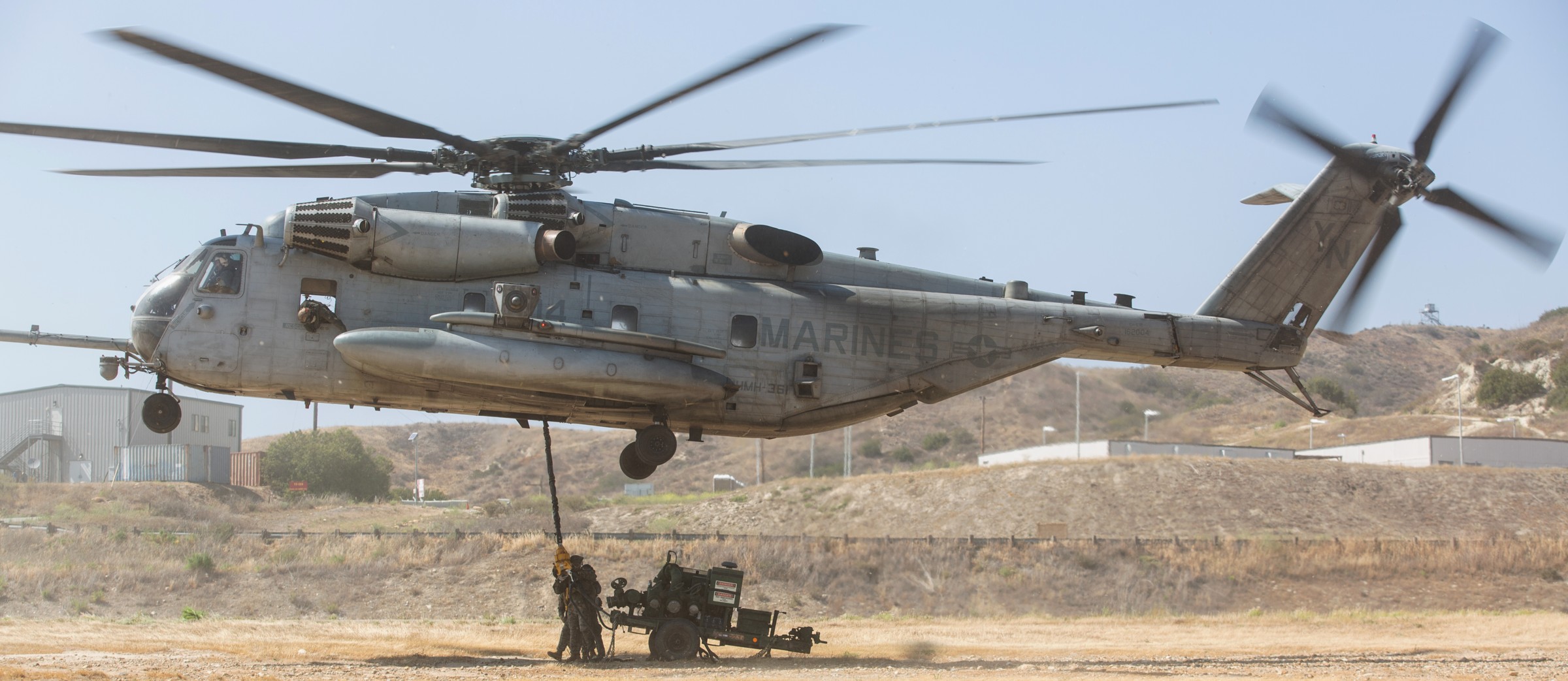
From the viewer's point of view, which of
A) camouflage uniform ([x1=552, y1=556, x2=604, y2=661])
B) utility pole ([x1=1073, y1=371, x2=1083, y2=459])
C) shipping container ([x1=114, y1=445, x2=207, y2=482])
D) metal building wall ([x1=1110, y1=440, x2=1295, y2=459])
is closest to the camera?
camouflage uniform ([x1=552, y1=556, x2=604, y2=661])

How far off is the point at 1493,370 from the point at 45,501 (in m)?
89.0

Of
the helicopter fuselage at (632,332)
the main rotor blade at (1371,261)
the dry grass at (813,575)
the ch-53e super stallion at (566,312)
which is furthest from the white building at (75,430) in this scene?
the main rotor blade at (1371,261)

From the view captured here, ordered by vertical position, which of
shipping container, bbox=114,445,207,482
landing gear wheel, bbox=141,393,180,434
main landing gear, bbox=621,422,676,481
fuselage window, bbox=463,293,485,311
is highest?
fuselage window, bbox=463,293,485,311

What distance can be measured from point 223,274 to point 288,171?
4.80 ft

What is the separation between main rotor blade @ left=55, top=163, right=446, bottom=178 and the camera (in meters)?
13.8

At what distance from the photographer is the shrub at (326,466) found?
53.3 metres

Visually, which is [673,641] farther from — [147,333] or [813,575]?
[813,575]

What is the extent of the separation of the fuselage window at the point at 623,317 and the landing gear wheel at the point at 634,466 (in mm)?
1533

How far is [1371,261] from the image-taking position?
59.3ft

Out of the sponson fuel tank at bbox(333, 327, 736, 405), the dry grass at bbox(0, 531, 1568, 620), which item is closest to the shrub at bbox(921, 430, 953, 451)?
the dry grass at bbox(0, 531, 1568, 620)

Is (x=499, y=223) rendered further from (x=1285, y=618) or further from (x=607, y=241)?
(x=1285, y=618)

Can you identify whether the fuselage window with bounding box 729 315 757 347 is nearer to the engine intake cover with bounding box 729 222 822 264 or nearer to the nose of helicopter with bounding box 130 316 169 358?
the engine intake cover with bounding box 729 222 822 264

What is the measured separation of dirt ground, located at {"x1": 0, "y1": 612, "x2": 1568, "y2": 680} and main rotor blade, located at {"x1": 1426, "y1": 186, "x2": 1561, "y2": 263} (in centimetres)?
558

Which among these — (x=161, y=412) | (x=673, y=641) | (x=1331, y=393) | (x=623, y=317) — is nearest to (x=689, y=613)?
(x=673, y=641)
